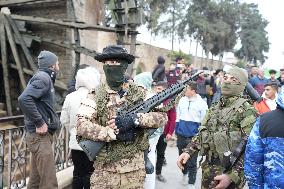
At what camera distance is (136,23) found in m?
10.0

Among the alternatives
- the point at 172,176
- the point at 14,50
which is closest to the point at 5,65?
the point at 14,50

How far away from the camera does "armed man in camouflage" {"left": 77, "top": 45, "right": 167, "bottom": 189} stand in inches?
112

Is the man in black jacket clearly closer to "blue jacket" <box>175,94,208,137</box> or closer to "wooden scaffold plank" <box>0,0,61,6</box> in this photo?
"blue jacket" <box>175,94,208,137</box>

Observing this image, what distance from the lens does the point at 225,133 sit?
10.4 feet

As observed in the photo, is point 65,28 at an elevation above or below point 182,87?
above

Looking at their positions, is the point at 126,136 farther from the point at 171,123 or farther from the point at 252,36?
the point at 252,36

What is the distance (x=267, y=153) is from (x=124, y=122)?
3.21 feet

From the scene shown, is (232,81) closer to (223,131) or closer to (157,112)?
(223,131)

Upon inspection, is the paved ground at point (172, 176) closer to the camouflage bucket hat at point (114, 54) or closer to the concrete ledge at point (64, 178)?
the concrete ledge at point (64, 178)

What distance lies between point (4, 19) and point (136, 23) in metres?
3.40

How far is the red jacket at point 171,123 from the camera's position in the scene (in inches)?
222

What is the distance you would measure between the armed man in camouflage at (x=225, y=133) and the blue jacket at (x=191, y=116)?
212 centimetres

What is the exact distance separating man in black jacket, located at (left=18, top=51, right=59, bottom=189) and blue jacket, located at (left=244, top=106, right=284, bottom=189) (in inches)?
86.1

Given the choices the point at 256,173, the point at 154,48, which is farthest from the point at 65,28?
the point at 154,48
